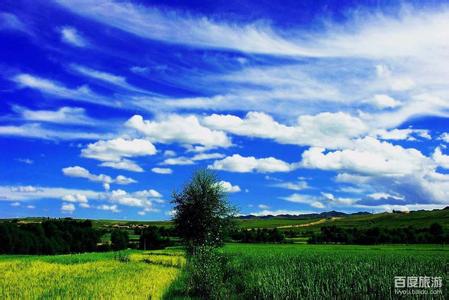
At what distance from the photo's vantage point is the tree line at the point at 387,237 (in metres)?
111

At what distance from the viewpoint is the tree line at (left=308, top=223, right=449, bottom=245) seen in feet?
363

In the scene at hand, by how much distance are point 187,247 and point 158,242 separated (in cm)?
7124

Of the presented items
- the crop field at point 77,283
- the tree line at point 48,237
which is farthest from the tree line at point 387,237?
the crop field at point 77,283

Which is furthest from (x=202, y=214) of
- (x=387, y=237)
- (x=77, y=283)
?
(x=387, y=237)

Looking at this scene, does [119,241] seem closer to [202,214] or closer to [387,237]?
[387,237]

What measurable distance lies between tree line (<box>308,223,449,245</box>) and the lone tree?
6558 cm

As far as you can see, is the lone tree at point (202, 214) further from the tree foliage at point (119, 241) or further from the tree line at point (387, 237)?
the tree foliage at point (119, 241)

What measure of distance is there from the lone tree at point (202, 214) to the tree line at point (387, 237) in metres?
65.6

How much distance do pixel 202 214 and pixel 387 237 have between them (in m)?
74.0

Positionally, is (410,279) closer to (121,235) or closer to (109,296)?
(109,296)

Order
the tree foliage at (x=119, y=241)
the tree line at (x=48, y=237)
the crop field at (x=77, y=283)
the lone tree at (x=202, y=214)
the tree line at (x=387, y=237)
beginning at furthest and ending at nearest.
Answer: the tree foliage at (x=119, y=241), the tree line at (x=387, y=237), the tree line at (x=48, y=237), the lone tree at (x=202, y=214), the crop field at (x=77, y=283)

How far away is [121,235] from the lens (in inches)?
5340

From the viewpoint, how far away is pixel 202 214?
57312 mm

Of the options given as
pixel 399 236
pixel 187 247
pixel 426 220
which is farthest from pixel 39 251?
pixel 426 220
